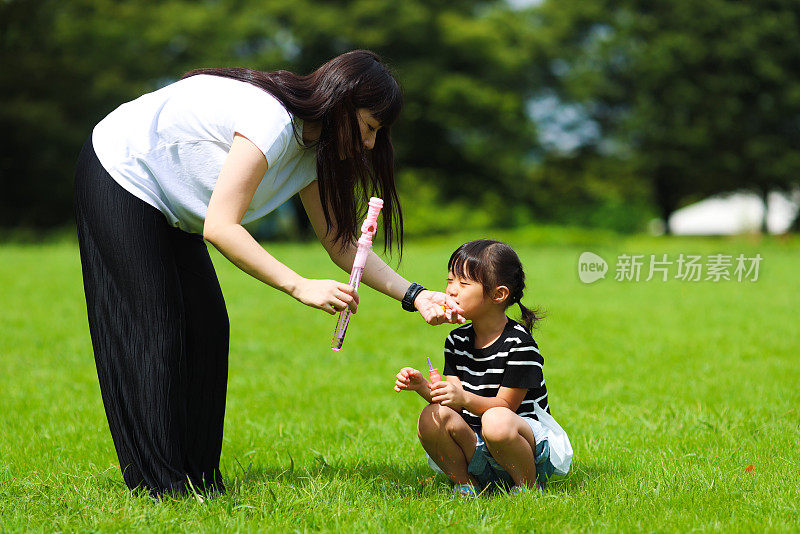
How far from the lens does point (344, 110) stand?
2715mm

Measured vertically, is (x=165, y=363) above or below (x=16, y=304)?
above

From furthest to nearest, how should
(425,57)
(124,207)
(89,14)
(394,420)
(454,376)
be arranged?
(425,57) → (89,14) → (394,420) → (454,376) → (124,207)

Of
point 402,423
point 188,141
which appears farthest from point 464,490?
point 188,141

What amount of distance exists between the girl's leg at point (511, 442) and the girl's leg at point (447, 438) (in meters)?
0.11

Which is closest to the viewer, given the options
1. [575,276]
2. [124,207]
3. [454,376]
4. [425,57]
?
[124,207]

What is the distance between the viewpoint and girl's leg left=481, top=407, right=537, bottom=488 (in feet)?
9.52

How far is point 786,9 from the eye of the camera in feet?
96.4

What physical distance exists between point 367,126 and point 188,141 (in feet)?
1.90

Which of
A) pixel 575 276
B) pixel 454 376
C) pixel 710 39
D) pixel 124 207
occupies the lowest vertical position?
pixel 575 276

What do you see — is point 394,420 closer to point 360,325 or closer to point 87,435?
point 87,435

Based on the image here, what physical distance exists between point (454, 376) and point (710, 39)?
3081cm

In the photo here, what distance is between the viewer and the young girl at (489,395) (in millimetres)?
2977

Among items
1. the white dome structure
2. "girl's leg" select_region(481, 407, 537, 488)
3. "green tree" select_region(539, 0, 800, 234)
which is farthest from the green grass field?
the white dome structure

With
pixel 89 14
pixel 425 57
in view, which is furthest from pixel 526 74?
pixel 89 14
